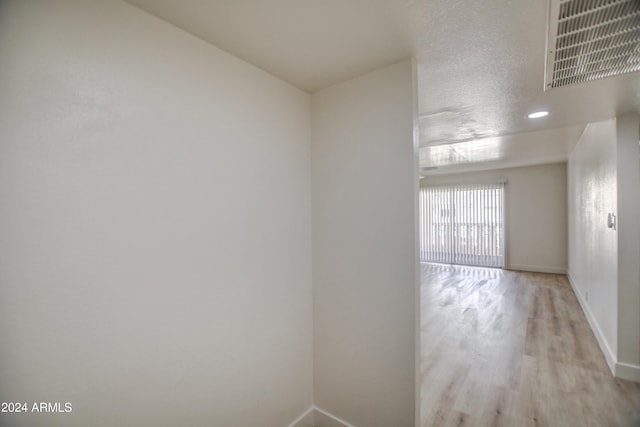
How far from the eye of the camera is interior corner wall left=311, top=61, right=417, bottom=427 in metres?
1.62

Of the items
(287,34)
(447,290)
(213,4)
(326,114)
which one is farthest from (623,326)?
(213,4)

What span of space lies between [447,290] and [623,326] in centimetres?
285

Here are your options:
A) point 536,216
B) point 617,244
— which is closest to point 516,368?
point 617,244

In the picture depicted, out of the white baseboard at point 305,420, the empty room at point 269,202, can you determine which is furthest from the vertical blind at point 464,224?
the white baseboard at point 305,420

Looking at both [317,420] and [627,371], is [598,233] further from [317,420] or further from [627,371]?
[317,420]

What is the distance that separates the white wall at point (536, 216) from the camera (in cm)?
629

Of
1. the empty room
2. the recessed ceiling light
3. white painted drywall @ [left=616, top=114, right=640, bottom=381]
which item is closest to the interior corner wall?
the empty room

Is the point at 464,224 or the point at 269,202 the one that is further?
the point at 464,224

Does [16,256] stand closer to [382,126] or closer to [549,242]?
[382,126]

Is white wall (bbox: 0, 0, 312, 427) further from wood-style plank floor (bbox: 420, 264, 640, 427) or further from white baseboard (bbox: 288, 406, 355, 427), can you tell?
wood-style plank floor (bbox: 420, 264, 640, 427)

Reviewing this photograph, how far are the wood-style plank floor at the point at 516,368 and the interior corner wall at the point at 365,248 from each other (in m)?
0.69

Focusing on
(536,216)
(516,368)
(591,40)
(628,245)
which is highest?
(591,40)

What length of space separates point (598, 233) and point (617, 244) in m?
0.92

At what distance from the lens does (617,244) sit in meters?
2.49
